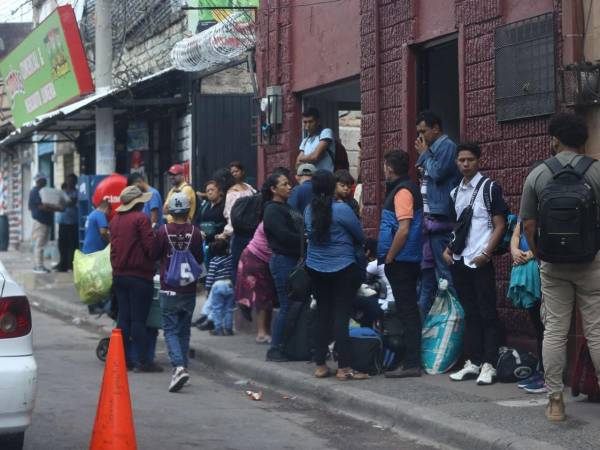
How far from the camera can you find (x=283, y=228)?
1126cm

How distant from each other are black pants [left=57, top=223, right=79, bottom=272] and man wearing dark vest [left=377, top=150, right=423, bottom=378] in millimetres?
14183

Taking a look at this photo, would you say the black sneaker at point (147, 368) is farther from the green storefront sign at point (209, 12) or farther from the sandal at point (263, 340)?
the green storefront sign at point (209, 12)

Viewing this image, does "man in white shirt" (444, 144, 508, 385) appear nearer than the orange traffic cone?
No

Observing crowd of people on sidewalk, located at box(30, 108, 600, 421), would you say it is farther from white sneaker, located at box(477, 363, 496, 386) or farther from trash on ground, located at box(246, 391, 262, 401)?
trash on ground, located at box(246, 391, 262, 401)

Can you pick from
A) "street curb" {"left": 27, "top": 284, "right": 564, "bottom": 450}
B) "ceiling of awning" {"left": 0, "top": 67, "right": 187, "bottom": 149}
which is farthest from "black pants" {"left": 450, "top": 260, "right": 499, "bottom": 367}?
"ceiling of awning" {"left": 0, "top": 67, "right": 187, "bottom": 149}

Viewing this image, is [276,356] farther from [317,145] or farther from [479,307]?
[317,145]

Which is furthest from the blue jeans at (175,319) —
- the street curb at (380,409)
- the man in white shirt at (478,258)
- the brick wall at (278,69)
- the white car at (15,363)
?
the brick wall at (278,69)

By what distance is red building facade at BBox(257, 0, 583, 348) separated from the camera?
32.6 feet

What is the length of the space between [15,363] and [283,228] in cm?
500

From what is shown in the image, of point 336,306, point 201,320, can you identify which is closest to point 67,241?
point 201,320

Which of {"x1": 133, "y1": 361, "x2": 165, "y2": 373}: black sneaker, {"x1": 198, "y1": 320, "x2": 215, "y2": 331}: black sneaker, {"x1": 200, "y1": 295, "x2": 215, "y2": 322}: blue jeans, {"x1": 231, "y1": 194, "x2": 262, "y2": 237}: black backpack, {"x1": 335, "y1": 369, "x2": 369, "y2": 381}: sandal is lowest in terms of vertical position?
{"x1": 133, "y1": 361, "x2": 165, "y2": 373}: black sneaker

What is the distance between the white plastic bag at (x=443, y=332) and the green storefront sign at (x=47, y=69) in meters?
13.3

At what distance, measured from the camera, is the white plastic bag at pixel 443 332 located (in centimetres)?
997

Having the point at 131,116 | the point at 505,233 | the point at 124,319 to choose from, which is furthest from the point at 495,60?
the point at 131,116
